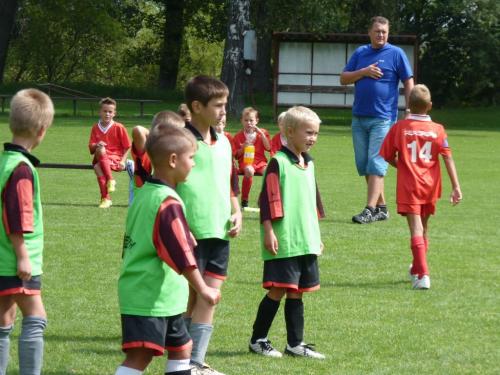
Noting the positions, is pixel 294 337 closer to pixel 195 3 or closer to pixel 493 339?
pixel 493 339

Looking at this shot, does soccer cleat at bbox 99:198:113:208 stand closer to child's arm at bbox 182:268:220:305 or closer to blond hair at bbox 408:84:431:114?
blond hair at bbox 408:84:431:114

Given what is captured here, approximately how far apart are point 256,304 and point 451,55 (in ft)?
151

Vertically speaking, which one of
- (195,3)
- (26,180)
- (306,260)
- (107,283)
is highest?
(195,3)

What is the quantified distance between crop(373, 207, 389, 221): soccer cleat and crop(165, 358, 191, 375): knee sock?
825 cm

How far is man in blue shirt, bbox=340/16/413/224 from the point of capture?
1332 centimetres

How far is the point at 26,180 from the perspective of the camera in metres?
5.31

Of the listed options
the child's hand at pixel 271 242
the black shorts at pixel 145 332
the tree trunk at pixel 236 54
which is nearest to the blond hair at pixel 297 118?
the child's hand at pixel 271 242

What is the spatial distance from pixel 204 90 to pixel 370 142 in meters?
7.39

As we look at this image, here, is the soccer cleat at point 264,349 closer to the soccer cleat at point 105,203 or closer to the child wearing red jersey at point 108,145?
the soccer cleat at point 105,203

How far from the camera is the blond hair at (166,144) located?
5.15 m

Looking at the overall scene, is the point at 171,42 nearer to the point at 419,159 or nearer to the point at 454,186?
the point at 419,159

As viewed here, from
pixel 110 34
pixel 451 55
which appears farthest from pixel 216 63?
pixel 451 55

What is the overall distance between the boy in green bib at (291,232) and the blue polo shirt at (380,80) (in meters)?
6.67

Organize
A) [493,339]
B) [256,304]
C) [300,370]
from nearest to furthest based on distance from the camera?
[300,370] < [493,339] < [256,304]
